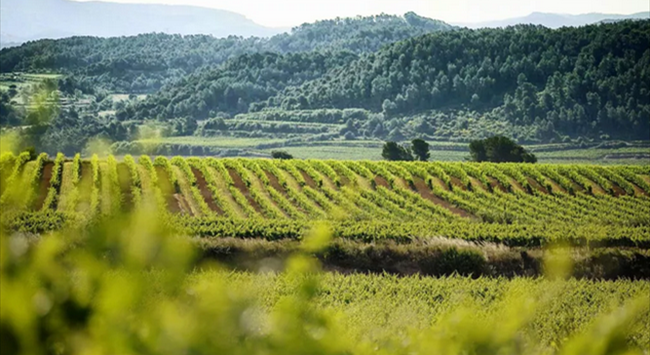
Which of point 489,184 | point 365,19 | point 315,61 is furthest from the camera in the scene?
point 365,19

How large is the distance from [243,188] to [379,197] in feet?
20.7

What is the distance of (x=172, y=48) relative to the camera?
14625 cm

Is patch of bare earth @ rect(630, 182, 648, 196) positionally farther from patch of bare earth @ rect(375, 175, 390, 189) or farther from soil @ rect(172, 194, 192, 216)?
soil @ rect(172, 194, 192, 216)

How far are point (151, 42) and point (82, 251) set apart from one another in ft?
482

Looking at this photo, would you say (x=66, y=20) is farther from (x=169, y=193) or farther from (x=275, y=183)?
(x=169, y=193)

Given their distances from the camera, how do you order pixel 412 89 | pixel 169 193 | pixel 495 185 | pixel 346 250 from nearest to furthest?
pixel 346 250
pixel 169 193
pixel 495 185
pixel 412 89

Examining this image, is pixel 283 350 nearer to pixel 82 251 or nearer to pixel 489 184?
pixel 82 251

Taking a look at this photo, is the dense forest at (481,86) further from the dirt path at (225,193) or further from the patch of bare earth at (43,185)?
the patch of bare earth at (43,185)

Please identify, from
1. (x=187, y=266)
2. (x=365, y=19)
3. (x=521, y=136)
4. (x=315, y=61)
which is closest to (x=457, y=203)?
(x=187, y=266)

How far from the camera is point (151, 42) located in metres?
143

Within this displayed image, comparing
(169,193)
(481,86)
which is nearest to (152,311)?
(169,193)

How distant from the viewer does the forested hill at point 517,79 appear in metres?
94.8

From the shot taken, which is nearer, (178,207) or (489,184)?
(178,207)

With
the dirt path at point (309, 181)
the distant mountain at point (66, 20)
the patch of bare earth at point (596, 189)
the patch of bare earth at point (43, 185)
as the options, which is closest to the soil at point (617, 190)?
the patch of bare earth at point (596, 189)
